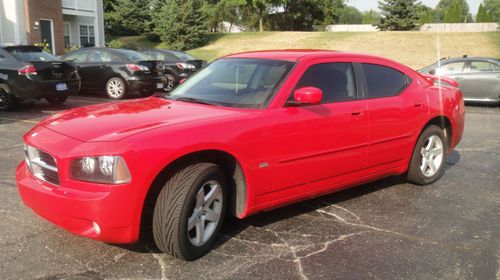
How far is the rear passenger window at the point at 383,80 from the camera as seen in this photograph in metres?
4.91

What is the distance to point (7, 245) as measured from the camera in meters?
3.73

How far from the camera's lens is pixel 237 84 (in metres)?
4.41

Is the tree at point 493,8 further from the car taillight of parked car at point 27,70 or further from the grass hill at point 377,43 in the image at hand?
the car taillight of parked car at point 27,70

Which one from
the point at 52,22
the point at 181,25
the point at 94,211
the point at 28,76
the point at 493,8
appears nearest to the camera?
the point at 94,211

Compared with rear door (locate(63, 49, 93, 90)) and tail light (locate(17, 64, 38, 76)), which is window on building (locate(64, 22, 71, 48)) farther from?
tail light (locate(17, 64, 38, 76))

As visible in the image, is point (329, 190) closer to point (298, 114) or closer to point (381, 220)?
point (381, 220)

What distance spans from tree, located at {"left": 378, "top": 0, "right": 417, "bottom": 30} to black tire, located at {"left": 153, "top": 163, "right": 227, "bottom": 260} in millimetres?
47138

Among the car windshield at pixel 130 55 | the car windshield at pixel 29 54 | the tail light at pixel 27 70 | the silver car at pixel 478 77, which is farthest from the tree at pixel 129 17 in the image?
the tail light at pixel 27 70

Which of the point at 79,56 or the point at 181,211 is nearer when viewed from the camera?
the point at 181,211

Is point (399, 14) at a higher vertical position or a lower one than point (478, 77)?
higher

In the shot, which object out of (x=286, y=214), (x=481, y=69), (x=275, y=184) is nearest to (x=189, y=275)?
(x=275, y=184)

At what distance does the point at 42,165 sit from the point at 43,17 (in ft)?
85.6

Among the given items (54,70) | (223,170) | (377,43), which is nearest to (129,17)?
(377,43)

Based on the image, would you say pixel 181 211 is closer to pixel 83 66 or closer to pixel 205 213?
pixel 205 213
